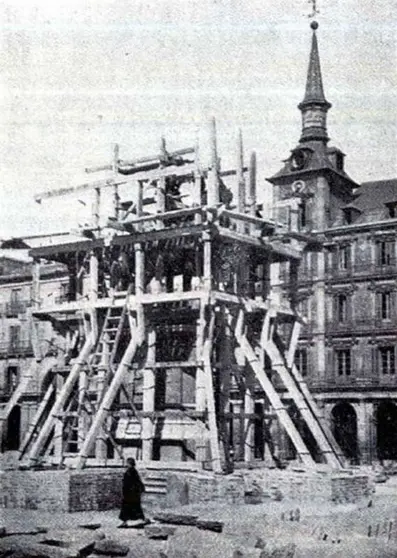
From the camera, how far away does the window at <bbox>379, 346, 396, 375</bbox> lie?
44.3m

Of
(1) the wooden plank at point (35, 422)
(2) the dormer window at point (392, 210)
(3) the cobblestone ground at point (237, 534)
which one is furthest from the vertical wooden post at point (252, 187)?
(2) the dormer window at point (392, 210)

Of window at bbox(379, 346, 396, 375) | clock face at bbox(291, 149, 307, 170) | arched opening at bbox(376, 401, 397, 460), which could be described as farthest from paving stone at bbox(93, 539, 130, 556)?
clock face at bbox(291, 149, 307, 170)

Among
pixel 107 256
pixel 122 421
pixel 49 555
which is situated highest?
pixel 107 256

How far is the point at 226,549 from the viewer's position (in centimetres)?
1257

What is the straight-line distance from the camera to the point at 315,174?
162 ft

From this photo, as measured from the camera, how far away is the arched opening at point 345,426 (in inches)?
1784

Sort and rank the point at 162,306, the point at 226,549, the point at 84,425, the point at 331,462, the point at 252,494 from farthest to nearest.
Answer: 1. the point at 84,425
2. the point at 162,306
3. the point at 331,462
4. the point at 252,494
5. the point at 226,549

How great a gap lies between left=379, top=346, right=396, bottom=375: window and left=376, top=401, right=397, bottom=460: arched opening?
1738 mm

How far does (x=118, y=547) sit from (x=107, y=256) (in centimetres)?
1142

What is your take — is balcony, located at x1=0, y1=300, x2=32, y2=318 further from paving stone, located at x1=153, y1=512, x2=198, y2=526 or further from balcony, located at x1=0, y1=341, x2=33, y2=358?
paving stone, located at x1=153, y1=512, x2=198, y2=526

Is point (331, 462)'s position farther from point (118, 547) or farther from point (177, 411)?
point (118, 547)

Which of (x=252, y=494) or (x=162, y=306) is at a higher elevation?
(x=162, y=306)

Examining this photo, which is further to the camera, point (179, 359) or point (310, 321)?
point (310, 321)

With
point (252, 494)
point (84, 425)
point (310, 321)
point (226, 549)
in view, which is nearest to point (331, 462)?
point (252, 494)
